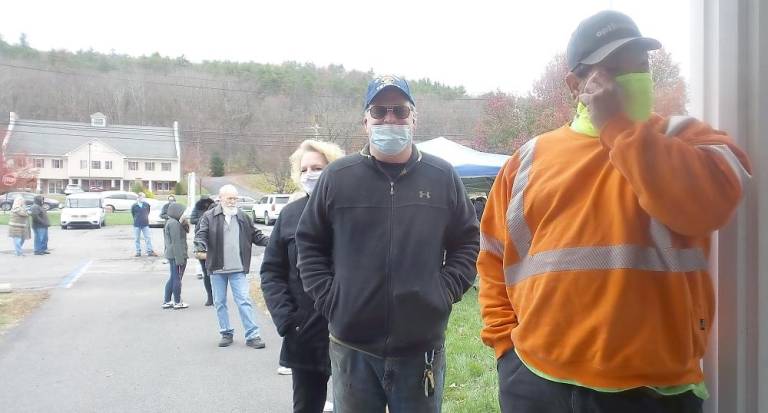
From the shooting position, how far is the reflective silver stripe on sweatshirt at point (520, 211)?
149 cm

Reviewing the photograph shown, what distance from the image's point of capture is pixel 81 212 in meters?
30.7

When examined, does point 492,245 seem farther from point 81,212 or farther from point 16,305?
point 81,212

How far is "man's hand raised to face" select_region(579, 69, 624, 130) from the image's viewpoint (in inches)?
49.0

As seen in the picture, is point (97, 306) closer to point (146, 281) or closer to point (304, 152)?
point (146, 281)

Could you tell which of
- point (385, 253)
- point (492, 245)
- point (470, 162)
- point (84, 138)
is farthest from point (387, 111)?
point (84, 138)

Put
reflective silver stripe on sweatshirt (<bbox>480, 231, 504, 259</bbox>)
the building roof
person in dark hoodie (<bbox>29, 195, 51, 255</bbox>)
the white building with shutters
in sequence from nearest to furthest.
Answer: reflective silver stripe on sweatshirt (<bbox>480, 231, 504, 259</bbox>) → person in dark hoodie (<bbox>29, 195, 51, 255</bbox>) → the building roof → the white building with shutters

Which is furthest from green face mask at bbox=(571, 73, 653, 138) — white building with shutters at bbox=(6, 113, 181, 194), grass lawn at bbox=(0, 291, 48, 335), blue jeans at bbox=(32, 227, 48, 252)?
white building with shutters at bbox=(6, 113, 181, 194)

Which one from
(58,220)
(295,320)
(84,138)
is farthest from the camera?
(84,138)

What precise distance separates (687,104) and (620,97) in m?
0.21

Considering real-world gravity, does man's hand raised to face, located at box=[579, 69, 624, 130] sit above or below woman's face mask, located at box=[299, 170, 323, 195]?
above

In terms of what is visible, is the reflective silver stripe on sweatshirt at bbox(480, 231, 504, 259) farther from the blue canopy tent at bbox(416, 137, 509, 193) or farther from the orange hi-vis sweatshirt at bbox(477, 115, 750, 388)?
the blue canopy tent at bbox(416, 137, 509, 193)

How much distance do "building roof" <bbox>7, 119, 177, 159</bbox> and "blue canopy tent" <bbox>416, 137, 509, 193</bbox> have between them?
141ft

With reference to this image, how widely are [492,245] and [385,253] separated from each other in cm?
66

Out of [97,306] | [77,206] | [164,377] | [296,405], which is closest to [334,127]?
[77,206]
